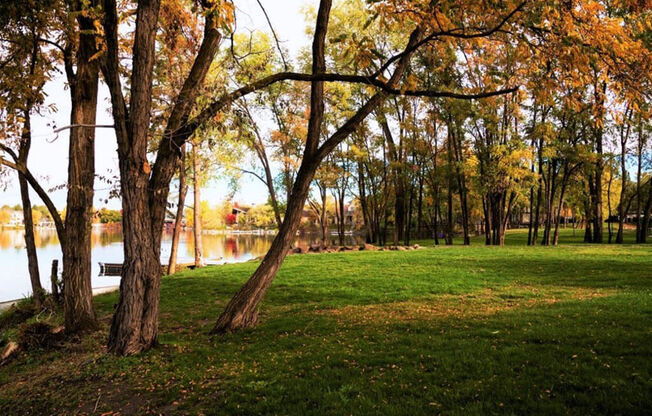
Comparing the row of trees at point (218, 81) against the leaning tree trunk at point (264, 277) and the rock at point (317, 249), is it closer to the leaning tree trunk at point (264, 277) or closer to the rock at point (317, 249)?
the leaning tree trunk at point (264, 277)

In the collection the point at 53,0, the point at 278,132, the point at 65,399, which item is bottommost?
the point at 65,399

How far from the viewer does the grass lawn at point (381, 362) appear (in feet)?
12.9

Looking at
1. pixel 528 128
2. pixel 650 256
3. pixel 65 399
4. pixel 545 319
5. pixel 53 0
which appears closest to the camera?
pixel 65 399

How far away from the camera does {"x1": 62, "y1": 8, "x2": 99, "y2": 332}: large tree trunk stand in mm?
7469

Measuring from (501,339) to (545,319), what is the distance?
1.60 meters

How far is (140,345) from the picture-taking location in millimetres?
6004

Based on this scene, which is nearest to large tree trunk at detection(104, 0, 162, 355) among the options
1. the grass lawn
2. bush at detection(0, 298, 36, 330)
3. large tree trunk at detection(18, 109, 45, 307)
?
the grass lawn

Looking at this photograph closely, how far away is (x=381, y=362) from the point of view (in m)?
5.06

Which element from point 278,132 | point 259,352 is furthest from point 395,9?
point 278,132

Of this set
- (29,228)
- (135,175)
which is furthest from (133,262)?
(29,228)

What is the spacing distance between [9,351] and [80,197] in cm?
292

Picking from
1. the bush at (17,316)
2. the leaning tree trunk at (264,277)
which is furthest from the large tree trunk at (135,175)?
the bush at (17,316)

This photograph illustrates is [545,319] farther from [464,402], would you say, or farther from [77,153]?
[77,153]

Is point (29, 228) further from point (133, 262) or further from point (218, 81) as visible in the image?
point (218, 81)
